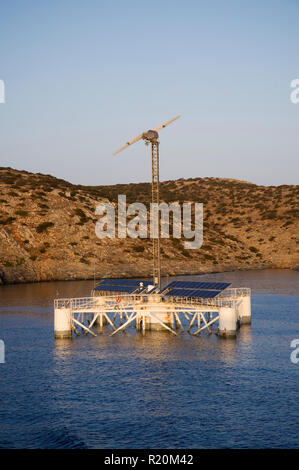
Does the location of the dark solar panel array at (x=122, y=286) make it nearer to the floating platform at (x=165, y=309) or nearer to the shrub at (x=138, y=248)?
the floating platform at (x=165, y=309)

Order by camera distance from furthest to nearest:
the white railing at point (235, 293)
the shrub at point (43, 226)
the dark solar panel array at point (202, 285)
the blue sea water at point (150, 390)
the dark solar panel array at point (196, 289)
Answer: the shrub at point (43, 226) → the white railing at point (235, 293) → the dark solar panel array at point (202, 285) → the dark solar panel array at point (196, 289) → the blue sea water at point (150, 390)

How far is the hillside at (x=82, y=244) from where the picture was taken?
12150 centimetres

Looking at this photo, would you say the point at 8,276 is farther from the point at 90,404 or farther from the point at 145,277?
the point at 90,404

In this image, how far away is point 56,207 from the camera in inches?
5694

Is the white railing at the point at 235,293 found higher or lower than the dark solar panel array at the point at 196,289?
lower

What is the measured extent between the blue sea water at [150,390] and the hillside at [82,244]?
6038cm

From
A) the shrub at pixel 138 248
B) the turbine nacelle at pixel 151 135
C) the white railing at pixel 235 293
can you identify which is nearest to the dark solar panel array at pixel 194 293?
the white railing at pixel 235 293

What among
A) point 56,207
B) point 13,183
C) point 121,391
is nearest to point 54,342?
point 121,391

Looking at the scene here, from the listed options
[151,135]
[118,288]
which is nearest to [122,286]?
[118,288]

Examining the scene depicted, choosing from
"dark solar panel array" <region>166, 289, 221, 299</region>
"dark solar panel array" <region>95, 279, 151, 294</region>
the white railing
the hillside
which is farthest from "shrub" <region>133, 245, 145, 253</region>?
"dark solar panel array" <region>166, 289, 221, 299</region>

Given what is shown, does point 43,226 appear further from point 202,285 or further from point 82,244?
point 202,285
